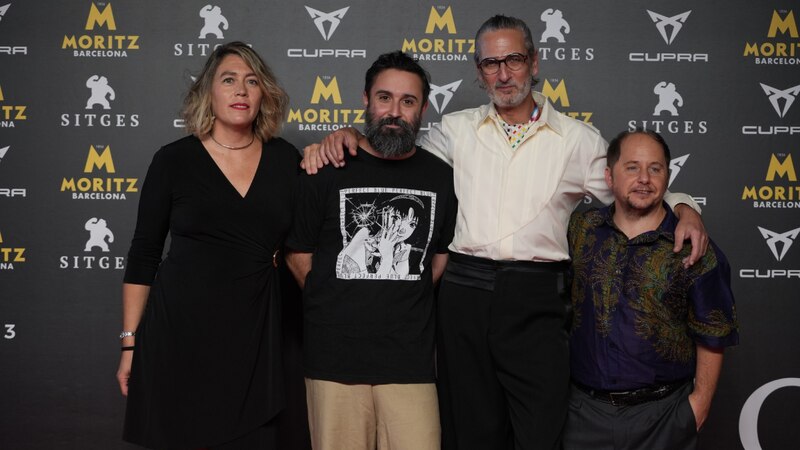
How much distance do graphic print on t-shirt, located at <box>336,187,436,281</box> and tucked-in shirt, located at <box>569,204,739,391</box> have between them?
54cm

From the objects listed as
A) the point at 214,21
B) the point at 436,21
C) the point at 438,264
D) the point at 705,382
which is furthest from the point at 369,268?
the point at 214,21

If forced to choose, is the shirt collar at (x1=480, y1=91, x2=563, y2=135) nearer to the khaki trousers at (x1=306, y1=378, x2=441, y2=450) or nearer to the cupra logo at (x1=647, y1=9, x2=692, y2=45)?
the khaki trousers at (x1=306, y1=378, x2=441, y2=450)

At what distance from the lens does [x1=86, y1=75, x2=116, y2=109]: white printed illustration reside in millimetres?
2895

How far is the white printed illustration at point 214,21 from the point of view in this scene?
288 cm

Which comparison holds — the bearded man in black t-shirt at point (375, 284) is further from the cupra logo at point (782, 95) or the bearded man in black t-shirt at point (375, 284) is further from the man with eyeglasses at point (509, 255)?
the cupra logo at point (782, 95)

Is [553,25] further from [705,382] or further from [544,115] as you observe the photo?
[705,382]

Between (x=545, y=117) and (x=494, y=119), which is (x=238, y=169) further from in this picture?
(x=545, y=117)

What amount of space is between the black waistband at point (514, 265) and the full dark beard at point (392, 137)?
0.39m

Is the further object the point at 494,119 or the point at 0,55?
the point at 0,55

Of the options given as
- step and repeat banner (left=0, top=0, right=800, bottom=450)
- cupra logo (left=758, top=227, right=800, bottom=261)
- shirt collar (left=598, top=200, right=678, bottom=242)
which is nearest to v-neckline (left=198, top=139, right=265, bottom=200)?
step and repeat banner (left=0, top=0, right=800, bottom=450)

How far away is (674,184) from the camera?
2914mm

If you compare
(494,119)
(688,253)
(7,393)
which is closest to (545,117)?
(494,119)

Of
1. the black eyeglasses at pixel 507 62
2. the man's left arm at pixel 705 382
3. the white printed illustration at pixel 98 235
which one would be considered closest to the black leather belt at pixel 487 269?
the man's left arm at pixel 705 382

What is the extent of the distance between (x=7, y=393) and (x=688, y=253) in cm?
283
